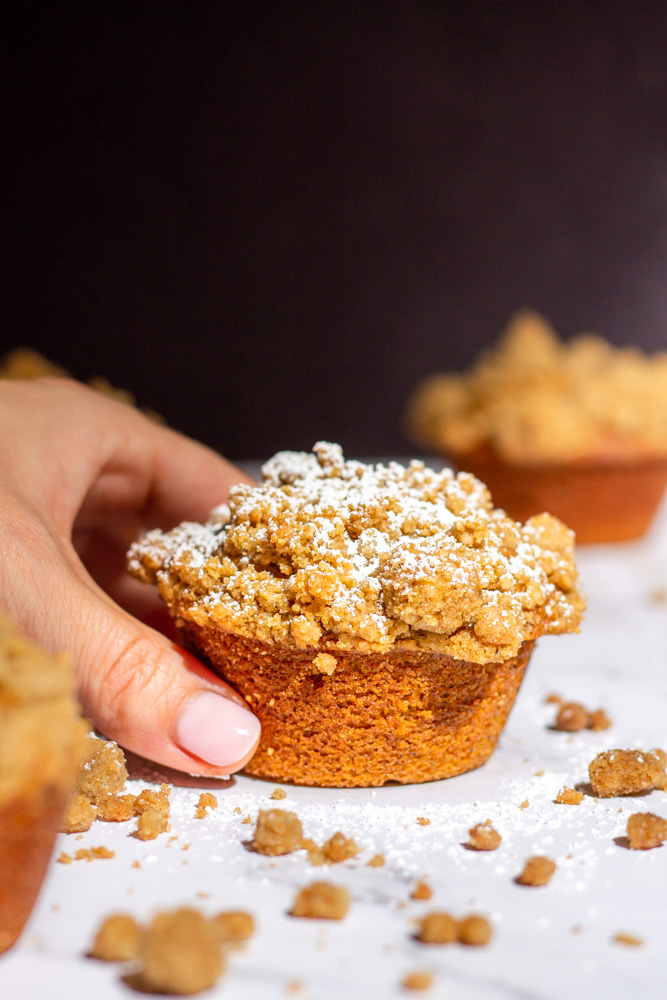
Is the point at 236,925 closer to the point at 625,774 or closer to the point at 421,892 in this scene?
the point at 421,892

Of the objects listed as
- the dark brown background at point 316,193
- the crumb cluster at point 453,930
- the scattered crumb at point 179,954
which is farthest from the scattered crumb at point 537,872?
the dark brown background at point 316,193

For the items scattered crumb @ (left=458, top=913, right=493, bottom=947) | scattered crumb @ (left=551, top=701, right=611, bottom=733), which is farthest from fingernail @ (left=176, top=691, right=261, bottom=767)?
scattered crumb @ (left=551, top=701, right=611, bottom=733)

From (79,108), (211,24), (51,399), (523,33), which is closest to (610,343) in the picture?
(523,33)

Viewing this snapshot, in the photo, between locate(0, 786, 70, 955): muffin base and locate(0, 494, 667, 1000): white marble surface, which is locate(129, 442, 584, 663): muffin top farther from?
locate(0, 786, 70, 955): muffin base

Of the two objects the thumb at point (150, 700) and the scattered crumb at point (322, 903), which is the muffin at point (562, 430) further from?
the scattered crumb at point (322, 903)

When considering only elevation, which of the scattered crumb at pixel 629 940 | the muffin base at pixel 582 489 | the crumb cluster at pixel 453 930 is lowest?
the crumb cluster at pixel 453 930

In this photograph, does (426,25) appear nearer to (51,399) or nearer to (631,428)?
(631,428)
